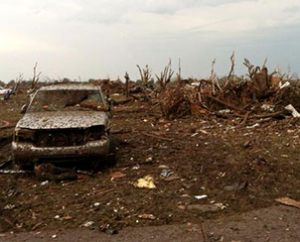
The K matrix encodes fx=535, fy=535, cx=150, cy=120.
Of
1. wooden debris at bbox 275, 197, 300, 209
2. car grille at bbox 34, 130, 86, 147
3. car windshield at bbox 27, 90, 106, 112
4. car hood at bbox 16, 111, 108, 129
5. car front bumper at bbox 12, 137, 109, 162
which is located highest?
car windshield at bbox 27, 90, 106, 112

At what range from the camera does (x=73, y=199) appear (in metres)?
8.23

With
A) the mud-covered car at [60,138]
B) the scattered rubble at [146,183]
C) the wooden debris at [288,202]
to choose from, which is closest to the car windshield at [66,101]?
the mud-covered car at [60,138]

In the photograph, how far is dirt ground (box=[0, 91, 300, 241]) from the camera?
7439 mm

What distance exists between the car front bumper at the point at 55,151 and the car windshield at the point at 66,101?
1570mm

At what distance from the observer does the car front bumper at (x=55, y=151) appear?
361 inches

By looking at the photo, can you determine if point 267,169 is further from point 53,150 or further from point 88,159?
point 53,150

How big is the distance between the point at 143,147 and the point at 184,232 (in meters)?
4.79

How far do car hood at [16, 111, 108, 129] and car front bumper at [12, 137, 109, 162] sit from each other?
0.35 meters

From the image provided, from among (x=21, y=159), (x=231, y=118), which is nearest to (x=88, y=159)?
(x=21, y=159)

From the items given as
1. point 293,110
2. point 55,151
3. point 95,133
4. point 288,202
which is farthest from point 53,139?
point 293,110

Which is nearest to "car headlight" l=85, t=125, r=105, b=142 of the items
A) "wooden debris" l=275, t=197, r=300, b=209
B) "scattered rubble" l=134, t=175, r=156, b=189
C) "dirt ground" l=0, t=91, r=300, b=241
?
"dirt ground" l=0, t=91, r=300, b=241

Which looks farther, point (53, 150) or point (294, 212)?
point (53, 150)

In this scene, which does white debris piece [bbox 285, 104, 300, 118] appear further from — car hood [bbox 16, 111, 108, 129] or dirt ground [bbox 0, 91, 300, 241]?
car hood [bbox 16, 111, 108, 129]

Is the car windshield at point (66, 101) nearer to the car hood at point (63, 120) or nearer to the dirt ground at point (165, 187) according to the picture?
the car hood at point (63, 120)
